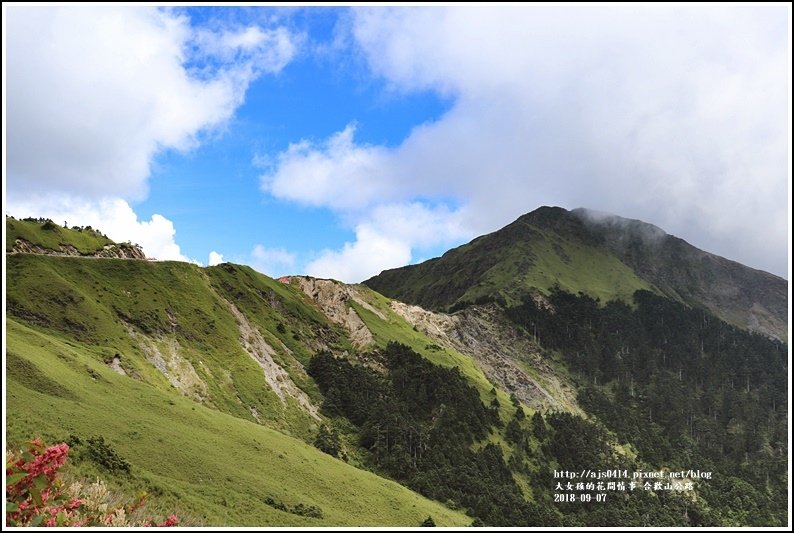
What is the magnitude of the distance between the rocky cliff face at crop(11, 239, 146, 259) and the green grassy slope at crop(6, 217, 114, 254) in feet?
1.68

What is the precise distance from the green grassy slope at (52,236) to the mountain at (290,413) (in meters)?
0.46

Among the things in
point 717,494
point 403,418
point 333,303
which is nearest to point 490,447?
point 403,418

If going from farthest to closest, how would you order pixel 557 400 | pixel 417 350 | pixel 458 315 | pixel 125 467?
1. pixel 458 315
2. pixel 557 400
3. pixel 417 350
4. pixel 125 467

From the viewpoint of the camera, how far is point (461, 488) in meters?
79.3

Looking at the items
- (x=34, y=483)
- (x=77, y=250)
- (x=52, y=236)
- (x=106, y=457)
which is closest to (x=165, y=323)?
(x=77, y=250)

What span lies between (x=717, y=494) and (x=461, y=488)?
10240 cm

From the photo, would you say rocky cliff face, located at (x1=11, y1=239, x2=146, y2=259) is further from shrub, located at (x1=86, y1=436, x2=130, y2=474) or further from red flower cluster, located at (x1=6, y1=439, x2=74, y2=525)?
red flower cluster, located at (x1=6, y1=439, x2=74, y2=525)

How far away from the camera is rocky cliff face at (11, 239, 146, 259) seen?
237ft

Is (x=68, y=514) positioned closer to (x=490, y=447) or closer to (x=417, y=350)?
(x=490, y=447)

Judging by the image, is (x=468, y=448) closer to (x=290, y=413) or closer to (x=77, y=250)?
(x=290, y=413)

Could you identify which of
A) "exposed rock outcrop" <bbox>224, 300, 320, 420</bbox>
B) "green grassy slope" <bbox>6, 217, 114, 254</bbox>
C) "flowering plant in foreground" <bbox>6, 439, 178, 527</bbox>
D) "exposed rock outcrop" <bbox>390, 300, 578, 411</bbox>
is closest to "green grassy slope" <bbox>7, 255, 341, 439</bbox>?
"exposed rock outcrop" <bbox>224, 300, 320, 420</bbox>

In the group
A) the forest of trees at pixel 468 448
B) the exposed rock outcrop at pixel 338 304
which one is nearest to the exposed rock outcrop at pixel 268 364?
the forest of trees at pixel 468 448

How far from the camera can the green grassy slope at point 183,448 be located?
1366 inches

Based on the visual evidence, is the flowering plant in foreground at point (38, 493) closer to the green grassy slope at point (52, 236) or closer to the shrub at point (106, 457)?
the shrub at point (106, 457)
